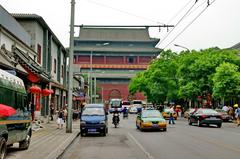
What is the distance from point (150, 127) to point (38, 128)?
719cm

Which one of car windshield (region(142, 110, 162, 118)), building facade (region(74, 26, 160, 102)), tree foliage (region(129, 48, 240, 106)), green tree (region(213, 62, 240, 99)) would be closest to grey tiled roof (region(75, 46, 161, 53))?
building facade (region(74, 26, 160, 102))

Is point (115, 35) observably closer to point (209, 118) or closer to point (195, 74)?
point (195, 74)

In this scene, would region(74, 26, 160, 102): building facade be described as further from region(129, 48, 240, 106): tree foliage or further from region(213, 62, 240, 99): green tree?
region(213, 62, 240, 99): green tree

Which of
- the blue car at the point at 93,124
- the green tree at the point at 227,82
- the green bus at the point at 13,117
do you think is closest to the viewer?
the green bus at the point at 13,117

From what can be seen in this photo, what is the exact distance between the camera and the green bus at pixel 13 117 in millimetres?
12955

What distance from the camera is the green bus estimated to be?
1295cm

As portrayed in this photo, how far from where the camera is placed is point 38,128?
30938 millimetres

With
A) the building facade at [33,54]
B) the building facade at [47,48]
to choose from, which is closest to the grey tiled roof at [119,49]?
the building facade at [33,54]

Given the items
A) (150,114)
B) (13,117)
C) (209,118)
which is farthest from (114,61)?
(13,117)

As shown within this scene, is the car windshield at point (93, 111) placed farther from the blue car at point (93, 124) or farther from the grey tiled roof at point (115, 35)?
the grey tiled roof at point (115, 35)

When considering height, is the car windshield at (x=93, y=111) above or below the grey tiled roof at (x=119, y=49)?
below

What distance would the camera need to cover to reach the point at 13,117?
47.0 feet

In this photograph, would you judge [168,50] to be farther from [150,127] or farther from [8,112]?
[8,112]

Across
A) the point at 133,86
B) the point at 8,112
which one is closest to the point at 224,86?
the point at 8,112
